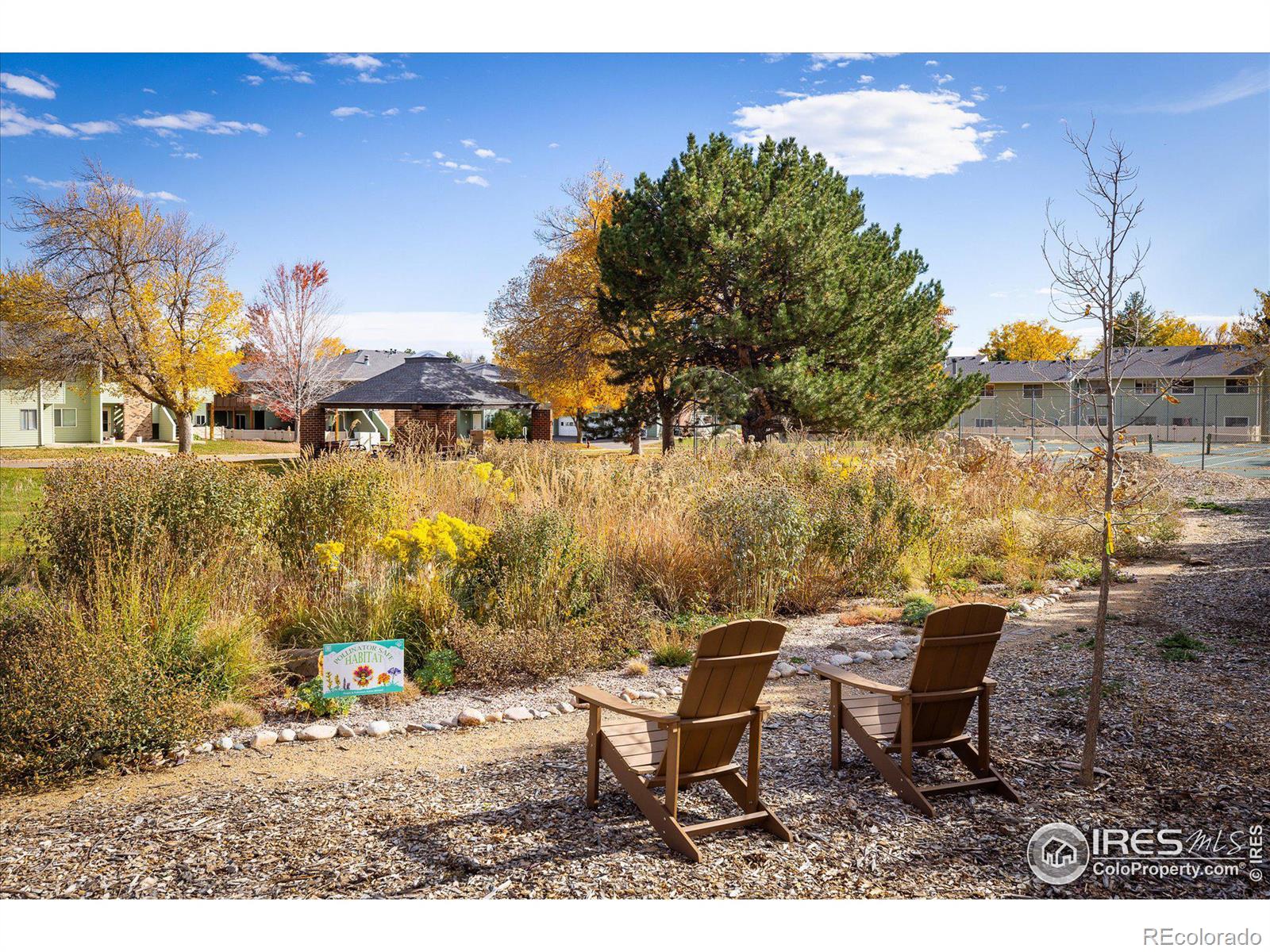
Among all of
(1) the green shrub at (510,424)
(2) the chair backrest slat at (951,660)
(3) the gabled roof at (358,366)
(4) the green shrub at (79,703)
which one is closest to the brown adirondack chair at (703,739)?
(2) the chair backrest slat at (951,660)

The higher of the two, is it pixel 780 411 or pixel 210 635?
pixel 780 411

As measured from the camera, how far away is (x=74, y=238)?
65.7 ft

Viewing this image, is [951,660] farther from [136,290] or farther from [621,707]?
[136,290]

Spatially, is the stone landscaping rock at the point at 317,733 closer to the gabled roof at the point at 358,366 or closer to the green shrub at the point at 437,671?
the green shrub at the point at 437,671

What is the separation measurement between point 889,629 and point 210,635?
4523mm

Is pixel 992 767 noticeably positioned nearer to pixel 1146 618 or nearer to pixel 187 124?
pixel 1146 618

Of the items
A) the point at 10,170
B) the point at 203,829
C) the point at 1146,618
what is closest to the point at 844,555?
the point at 1146,618

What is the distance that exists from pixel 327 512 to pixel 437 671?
6.43 ft

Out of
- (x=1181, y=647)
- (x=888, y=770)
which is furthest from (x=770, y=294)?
(x=888, y=770)

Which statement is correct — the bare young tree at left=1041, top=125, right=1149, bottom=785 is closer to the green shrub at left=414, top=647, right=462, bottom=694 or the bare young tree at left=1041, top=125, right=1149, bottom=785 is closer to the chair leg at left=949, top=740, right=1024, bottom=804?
the chair leg at left=949, top=740, right=1024, bottom=804

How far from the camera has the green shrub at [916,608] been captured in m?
6.56

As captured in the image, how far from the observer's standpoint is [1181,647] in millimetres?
5500

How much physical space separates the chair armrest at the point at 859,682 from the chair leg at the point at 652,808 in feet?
3.19

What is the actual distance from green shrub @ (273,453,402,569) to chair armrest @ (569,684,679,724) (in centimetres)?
342
